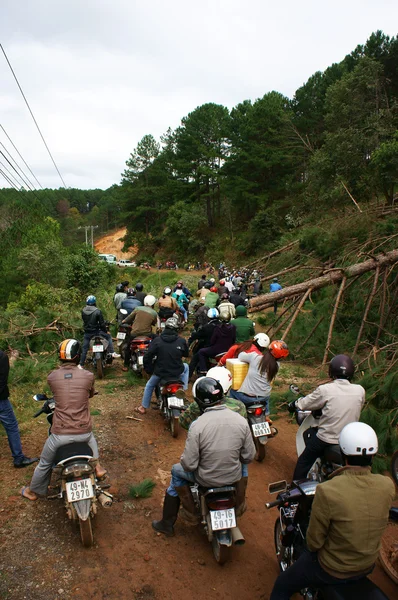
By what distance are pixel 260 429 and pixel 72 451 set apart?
7.90 feet

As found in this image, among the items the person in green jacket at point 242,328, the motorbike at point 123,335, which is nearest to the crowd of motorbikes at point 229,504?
the person in green jacket at point 242,328

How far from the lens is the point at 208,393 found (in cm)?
356

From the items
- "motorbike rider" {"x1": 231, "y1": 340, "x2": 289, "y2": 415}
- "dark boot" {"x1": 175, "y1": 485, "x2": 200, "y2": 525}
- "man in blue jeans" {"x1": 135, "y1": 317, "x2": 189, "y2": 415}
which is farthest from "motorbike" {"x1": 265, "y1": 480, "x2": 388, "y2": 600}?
"man in blue jeans" {"x1": 135, "y1": 317, "x2": 189, "y2": 415}

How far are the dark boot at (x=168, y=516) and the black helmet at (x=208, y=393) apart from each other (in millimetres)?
1071

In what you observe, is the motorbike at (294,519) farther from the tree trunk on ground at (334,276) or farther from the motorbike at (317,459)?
the tree trunk on ground at (334,276)

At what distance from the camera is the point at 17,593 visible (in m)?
3.35

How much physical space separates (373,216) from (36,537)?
9.25m

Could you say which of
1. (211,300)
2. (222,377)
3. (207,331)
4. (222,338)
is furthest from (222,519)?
(211,300)

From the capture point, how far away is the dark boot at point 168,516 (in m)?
4.03

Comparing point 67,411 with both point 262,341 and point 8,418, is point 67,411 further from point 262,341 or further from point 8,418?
point 262,341

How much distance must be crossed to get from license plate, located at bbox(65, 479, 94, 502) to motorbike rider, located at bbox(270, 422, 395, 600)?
2018 millimetres

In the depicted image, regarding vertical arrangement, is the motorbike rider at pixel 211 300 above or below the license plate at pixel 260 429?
above

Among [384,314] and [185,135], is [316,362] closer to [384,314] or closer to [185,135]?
[384,314]

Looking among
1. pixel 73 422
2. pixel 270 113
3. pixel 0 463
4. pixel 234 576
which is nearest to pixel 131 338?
pixel 0 463
